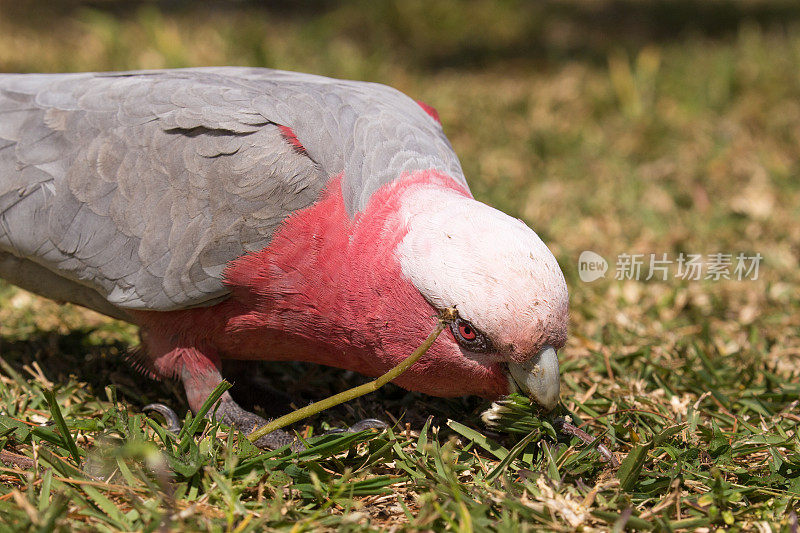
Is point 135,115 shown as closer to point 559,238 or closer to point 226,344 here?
point 226,344

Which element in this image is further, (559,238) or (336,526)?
(559,238)

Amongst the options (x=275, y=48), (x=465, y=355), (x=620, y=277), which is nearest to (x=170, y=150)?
(x=465, y=355)

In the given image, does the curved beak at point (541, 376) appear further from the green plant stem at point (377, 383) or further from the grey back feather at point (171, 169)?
the grey back feather at point (171, 169)

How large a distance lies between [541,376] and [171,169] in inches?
57.1

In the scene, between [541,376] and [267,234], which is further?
[267,234]

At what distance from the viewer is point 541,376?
2.26m

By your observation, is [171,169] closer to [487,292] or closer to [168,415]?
[168,415]

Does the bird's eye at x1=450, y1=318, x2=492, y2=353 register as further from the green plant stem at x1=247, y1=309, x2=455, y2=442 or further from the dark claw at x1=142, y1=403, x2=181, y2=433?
the dark claw at x1=142, y1=403, x2=181, y2=433

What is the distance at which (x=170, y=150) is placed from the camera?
257cm

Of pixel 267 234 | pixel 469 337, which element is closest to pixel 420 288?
pixel 469 337

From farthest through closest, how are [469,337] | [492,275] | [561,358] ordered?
1. [561,358]
2. [469,337]
3. [492,275]

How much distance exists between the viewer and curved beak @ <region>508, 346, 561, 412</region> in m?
2.25

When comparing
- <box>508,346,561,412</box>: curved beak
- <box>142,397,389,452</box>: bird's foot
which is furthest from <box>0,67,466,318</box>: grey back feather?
<box>508,346,561,412</box>: curved beak

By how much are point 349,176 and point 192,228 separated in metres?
0.57
